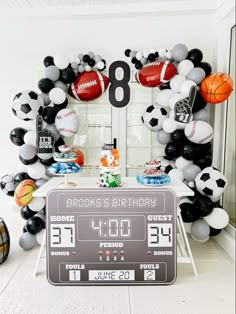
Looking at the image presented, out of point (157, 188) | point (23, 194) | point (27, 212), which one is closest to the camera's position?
point (157, 188)

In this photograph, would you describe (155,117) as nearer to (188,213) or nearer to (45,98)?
(188,213)

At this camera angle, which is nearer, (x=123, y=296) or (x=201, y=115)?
(x=123, y=296)

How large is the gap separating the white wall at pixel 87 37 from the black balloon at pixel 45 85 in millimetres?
368

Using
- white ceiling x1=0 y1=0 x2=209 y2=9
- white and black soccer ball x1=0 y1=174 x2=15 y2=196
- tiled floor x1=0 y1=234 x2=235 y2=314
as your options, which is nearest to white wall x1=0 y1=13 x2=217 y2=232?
white ceiling x1=0 y1=0 x2=209 y2=9

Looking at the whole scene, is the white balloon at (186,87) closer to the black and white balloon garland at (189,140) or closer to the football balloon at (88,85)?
the black and white balloon garland at (189,140)

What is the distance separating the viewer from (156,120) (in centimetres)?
268

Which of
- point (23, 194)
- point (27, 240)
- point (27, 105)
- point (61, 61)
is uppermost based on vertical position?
point (61, 61)

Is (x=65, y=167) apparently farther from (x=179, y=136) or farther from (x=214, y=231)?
(x=214, y=231)

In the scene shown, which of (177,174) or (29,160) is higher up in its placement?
(29,160)

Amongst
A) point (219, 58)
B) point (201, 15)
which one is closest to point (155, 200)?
point (219, 58)

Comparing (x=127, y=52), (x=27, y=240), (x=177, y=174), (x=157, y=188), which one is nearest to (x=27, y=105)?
(x=127, y=52)

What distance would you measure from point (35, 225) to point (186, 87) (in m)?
1.71

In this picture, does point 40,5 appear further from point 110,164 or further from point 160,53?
point 110,164

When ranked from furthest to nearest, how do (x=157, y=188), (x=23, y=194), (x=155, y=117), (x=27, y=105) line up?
1. (x=155, y=117)
2. (x=27, y=105)
3. (x=23, y=194)
4. (x=157, y=188)
